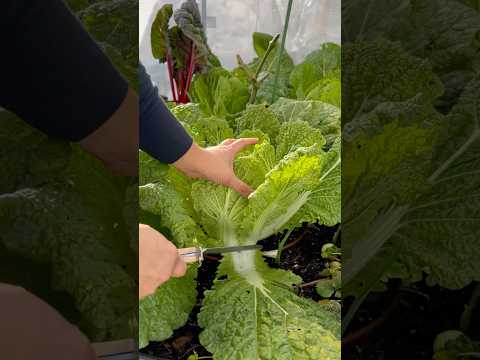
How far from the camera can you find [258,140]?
42.6 inches

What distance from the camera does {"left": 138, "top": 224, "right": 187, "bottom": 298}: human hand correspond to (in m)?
0.58

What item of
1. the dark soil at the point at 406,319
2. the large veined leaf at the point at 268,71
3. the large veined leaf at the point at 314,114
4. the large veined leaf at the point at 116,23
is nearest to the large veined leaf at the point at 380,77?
the dark soil at the point at 406,319

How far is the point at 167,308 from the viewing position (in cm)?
97

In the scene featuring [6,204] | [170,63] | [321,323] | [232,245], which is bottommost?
[321,323]

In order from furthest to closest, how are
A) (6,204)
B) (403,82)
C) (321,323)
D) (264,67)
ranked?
(264,67), (321,323), (403,82), (6,204)

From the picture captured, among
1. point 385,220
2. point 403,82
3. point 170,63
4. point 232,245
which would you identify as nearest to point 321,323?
point 232,245

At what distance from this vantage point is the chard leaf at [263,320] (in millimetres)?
891

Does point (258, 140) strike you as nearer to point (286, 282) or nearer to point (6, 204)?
point (286, 282)

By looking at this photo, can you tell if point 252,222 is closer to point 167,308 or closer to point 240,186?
point 240,186

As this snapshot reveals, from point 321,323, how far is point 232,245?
25 cm

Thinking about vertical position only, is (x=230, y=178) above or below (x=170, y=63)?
below

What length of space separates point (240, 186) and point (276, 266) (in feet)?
0.72

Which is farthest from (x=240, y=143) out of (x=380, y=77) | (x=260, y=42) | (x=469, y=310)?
(x=469, y=310)

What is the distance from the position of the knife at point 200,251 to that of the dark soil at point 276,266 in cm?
7
